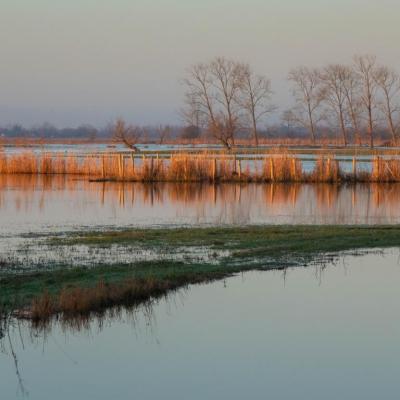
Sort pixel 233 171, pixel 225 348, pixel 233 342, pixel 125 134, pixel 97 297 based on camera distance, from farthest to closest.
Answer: pixel 125 134 → pixel 233 171 → pixel 97 297 → pixel 233 342 → pixel 225 348

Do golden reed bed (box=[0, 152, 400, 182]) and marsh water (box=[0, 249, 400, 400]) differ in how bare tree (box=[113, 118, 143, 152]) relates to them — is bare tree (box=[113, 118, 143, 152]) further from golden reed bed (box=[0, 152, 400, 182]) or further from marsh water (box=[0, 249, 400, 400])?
marsh water (box=[0, 249, 400, 400])

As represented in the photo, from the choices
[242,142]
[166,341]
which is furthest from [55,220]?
[242,142]

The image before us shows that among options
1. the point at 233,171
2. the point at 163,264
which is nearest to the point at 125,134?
the point at 233,171

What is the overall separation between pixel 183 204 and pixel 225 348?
2180 cm

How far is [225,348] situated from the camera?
35.2ft

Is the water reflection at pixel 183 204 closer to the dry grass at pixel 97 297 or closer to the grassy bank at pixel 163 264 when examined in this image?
the grassy bank at pixel 163 264

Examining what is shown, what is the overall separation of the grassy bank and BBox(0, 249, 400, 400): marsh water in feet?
1.46

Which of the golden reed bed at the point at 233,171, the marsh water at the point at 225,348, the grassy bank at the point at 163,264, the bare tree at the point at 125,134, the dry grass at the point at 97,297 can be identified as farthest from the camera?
the bare tree at the point at 125,134

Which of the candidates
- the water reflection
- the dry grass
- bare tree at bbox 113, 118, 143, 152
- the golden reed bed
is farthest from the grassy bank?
bare tree at bbox 113, 118, 143, 152

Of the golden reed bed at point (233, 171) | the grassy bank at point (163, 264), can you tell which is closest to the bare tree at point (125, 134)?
the golden reed bed at point (233, 171)

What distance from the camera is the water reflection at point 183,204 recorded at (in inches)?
1036

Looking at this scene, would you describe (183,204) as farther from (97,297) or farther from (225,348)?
(225,348)

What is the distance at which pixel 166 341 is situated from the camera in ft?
36.6

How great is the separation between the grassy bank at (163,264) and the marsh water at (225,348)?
0.44m
